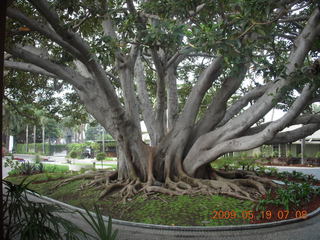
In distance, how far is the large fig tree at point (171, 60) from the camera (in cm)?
564

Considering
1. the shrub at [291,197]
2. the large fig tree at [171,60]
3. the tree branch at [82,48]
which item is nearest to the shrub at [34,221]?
the large fig tree at [171,60]

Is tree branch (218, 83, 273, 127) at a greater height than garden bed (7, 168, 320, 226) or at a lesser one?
greater

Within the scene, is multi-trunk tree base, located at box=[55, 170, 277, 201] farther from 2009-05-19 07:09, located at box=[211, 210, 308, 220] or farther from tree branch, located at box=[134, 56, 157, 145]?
tree branch, located at box=[134, 56, 157, 145]

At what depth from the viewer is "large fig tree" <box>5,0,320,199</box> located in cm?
564

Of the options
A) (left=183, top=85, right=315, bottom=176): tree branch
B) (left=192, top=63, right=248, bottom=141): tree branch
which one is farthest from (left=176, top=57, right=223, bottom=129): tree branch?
(left=183, top=85, right=315, bottom=176): tree branch

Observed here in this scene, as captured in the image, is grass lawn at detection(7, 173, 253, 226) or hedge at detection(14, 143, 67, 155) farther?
hedge at detection(14, 143, 67, 155)

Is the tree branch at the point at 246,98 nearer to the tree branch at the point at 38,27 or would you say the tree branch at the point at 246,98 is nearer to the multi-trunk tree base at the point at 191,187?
the multi-trunk tree base at the point at 191,187

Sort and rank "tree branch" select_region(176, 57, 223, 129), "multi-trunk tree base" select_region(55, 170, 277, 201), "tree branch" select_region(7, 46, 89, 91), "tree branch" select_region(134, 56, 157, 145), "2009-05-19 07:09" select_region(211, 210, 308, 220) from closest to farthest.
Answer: "2009-05-19 07:09" select_region(211, 210, 308, 220) → "tree branch" select_region(7, 46, 89, 91) → "multi-trunk tree base" select_region(55, 170, 277, 201) → "tree branch" select_region(176, 57, 223, 129) → "tree branch" select_region(134, 56, 157, 145)

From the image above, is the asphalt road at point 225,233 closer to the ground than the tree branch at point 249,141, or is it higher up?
closer to the ground

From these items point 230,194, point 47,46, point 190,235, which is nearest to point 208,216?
point 190,235

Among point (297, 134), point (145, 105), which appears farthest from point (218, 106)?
point (145, 105)

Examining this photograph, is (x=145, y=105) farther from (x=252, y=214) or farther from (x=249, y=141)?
(x=252, y=214)

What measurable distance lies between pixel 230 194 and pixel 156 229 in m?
2.63

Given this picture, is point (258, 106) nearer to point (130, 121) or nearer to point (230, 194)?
point (230, 194)
